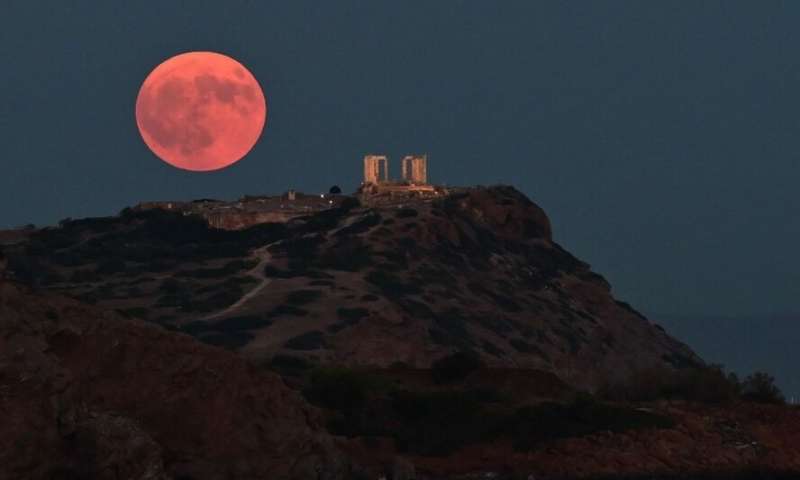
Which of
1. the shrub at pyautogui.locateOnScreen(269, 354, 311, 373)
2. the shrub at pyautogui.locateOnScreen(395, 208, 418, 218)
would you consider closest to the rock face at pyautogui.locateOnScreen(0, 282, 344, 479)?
the shrub at pyautogui.locateOnScreen(269, 354, 311, 373)

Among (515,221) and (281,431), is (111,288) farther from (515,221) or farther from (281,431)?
(281,431)

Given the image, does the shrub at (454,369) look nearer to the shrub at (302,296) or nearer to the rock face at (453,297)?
the rock face at (453,297)

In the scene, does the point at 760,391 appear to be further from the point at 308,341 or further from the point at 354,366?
the point at 308,341

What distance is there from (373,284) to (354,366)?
43.9 metres

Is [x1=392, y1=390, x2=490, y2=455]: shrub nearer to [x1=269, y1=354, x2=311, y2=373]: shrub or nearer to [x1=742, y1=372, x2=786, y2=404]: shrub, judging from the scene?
[x1=742, y1=372, x2=786, y2=404]: shrub

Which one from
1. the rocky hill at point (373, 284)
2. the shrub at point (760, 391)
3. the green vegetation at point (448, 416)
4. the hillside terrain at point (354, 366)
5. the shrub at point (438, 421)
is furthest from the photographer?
the rocky hill at point (373, 284)

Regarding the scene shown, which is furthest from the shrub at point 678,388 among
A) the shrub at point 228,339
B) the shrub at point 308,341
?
the shrub at point 228,339

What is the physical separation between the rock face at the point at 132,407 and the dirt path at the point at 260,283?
7587 centimetres

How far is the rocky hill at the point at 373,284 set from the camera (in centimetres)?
11112

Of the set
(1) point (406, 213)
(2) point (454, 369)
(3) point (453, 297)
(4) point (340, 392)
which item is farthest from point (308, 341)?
(4) point (340, 392)

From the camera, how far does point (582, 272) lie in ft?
509

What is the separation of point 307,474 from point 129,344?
4735 mm

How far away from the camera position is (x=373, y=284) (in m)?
126

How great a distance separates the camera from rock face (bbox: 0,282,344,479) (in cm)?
3350
